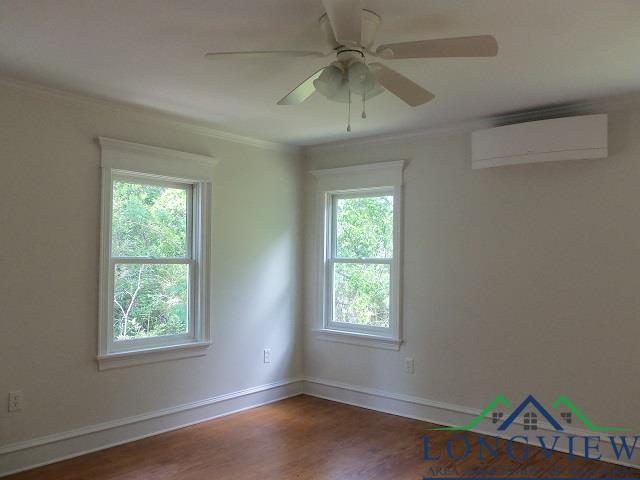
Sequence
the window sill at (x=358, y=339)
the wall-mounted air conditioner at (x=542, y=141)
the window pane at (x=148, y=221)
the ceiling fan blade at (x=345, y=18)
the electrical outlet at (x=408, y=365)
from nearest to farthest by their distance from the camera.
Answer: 1. the ceiling fan blade at (x=345, y=18)
2. the wall-mounted air conditioner at (x=542, y=141)
3. the window pane at (x=148, y=221)
4. the electrical outlet at (x=408, y=365)
5. the window sill at (x=358, y=339)

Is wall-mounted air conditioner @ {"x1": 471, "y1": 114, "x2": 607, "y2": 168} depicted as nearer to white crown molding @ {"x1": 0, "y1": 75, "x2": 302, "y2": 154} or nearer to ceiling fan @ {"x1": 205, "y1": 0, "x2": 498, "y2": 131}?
ceiling fan @ {"x1": 205, "y1": 0, "x2": 498, "y2": 131}

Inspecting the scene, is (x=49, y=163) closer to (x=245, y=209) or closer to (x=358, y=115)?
(x=245, y=209)

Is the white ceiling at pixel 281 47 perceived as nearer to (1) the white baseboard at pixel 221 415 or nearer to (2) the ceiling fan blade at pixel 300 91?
(2) the ceiling fan blade at pixel 300 91

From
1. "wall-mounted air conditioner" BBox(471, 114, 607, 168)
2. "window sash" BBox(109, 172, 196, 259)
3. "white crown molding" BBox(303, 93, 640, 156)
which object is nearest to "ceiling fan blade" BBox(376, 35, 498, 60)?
"wall-mounted air conditioner" BBox(471, 114, 607, 168)

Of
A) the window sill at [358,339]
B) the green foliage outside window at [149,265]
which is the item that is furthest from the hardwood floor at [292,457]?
the green foliage outside window at [149,265]

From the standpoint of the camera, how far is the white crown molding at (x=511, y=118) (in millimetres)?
3393

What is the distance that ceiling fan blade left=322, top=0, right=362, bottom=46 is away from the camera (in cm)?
178

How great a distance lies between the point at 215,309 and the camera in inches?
170

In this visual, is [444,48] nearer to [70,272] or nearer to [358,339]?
[70,272]

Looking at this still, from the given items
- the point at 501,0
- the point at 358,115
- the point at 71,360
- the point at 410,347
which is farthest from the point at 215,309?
the point at 501,0

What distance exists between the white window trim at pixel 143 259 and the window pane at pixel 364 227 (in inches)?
50.7

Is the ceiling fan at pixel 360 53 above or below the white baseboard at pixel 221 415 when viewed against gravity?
above

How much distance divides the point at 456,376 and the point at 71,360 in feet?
9.05

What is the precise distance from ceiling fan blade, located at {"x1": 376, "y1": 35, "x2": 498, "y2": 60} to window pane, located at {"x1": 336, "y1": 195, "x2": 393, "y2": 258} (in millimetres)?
2477
